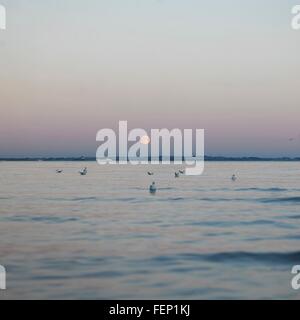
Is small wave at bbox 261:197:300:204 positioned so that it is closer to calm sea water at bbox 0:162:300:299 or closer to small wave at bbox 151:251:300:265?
calm sea water at bbox 0:162:300:299

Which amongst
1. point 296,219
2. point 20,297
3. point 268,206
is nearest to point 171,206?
point 268,206

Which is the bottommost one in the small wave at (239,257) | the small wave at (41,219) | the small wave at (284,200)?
the small wave at (239,257)

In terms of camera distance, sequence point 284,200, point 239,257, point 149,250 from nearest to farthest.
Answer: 1. point 239,257
2. point 149,250
3. point 284,200

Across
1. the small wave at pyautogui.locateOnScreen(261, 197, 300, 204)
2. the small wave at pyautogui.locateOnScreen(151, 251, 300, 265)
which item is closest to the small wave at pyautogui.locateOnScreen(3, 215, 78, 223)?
the small wave at pyautogui.locateOnScreen(151, 251, 300, 265)

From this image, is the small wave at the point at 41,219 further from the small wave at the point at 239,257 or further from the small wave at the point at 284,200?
the small wave at the point at 284,200

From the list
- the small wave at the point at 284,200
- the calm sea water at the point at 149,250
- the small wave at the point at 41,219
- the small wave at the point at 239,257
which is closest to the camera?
the calm sea water at the point at 149,250

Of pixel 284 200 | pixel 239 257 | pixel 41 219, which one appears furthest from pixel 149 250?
pixel 284 200

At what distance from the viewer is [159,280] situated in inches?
624

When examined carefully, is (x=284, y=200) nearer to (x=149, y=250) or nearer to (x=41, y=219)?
(x=41, y=219)

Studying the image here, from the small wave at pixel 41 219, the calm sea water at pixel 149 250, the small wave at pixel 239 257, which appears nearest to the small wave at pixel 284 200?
the calm sea water at pixel 149 250

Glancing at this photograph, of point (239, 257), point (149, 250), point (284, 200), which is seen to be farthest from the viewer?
point (284, 200)

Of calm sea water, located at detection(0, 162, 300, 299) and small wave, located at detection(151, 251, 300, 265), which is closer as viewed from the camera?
calm sea water, located at detection(0, 162, 300, 299)
